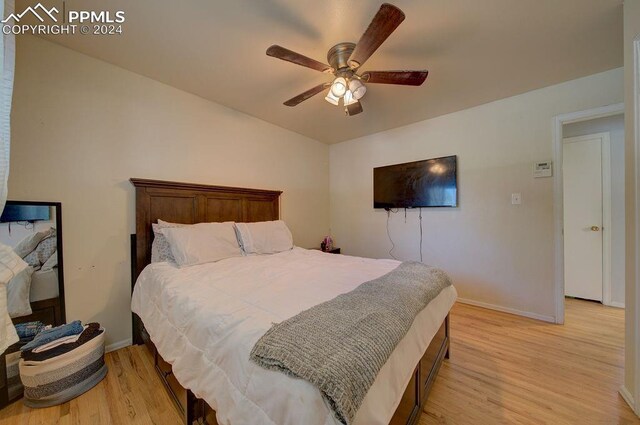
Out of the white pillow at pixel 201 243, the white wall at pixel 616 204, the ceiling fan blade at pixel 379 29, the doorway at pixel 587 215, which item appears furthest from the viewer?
the doorway at pixel 587 215

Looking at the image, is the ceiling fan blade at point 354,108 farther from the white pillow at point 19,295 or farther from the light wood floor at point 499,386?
the white pillow at point 19,295

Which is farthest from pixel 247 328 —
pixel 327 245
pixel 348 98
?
pixel 327 245

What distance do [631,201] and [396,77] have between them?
1575 millimetres

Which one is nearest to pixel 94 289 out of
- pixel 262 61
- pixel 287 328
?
pixel 287 328

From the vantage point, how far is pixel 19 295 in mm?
1642

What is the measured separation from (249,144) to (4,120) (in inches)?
91.3

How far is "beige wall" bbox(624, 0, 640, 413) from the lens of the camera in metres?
1.35

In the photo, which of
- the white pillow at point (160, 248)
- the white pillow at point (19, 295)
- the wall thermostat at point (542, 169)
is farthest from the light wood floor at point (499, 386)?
the wall thermostat at point (542, 169)

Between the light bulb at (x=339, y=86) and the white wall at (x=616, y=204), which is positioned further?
the white wall at (x=616, y=204)

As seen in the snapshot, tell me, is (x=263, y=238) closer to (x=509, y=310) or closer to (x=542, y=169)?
(x=509, y=310)

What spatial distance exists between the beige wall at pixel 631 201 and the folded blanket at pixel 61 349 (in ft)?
11.0

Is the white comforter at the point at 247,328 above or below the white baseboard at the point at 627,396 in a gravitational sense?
above

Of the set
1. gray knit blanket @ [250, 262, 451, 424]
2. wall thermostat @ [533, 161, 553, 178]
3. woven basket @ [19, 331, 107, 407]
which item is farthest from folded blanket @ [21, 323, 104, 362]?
wall thermostat @ [533, 161, 553, 178]

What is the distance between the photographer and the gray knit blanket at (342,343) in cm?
69
